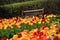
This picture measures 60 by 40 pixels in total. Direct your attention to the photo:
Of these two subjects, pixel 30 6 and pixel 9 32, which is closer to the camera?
pixel 9 32

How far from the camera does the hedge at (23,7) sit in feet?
56.9

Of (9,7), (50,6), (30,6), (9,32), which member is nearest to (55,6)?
(50,6)

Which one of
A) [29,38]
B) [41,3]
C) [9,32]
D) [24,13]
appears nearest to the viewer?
[29,38]

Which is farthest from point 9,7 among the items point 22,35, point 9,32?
point 22,35

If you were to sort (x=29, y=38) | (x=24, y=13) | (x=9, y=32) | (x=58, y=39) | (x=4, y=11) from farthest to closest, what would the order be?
(x=4, y=11), (x=24, y=13), (x=9, y=32), (x=29, y=38), (x=58, y=39)

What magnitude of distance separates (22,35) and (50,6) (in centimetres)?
1380

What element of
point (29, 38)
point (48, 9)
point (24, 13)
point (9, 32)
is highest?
point (29, 38)

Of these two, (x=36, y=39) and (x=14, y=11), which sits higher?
(x=36, y=39)

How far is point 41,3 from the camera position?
18484 millimetres

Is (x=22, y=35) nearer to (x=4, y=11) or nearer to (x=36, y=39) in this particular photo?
(x=36, y=39)

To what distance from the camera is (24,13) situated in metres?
12.1

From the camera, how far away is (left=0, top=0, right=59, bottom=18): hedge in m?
17.3

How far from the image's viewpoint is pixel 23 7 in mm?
17703

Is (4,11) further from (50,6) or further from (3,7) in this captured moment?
(50,6)
